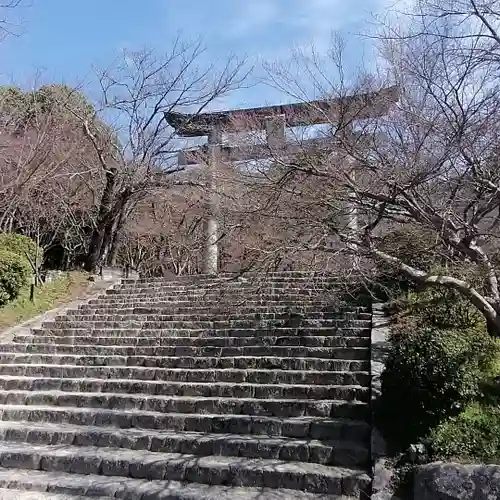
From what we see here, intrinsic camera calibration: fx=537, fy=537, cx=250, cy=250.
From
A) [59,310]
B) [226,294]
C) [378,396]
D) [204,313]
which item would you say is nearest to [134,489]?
[378,396]

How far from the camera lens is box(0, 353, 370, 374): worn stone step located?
790cm

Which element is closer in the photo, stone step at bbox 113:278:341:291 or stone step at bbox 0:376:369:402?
stone step at bbox 0:376:369:402

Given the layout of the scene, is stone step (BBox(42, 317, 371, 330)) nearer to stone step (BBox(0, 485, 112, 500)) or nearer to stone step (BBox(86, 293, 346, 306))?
stone step (BBox(86, 293, 346, 306))

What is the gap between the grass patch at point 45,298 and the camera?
452 inches

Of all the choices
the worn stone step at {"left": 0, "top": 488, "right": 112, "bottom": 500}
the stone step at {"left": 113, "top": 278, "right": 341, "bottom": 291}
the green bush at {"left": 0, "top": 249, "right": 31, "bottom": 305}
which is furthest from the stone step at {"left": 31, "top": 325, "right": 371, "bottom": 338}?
the worn stone step at {"left": 0, "top": 488, "right": 112, "bottom": 500}

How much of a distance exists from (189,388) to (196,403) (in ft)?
1.74

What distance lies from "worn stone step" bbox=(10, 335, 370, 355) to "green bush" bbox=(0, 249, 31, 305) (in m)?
1.37

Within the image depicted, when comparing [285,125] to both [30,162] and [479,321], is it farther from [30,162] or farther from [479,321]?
[30,162]

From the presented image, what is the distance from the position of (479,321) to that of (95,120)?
12.9m

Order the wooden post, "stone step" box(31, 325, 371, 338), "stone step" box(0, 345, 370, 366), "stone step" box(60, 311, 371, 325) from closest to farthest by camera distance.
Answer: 1. "stone step" box(0, 345, 370, 366)
2. "stone step" box(31, 325, 371, 338)
3. "stone step" box(60, 311, 371, 325)
4. the wooden post

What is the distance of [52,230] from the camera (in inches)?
721

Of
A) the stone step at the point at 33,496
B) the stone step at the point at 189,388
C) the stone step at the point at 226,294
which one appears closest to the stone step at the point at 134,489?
the stone step at the point at 33,496

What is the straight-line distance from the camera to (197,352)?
9.00m

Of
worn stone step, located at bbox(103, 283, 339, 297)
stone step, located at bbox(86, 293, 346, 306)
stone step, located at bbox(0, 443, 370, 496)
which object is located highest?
worn stone step, located at bbox(103, 283, 339, 297)
